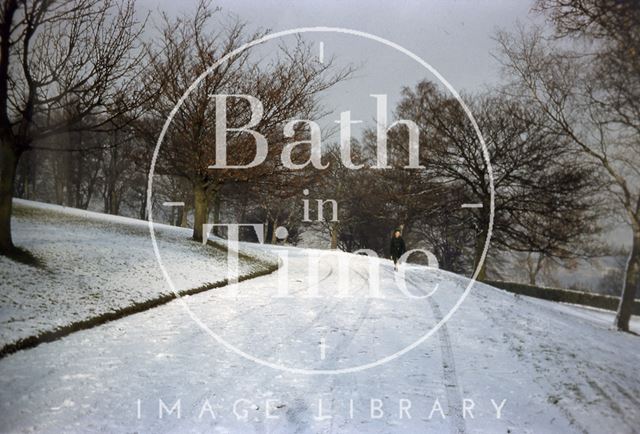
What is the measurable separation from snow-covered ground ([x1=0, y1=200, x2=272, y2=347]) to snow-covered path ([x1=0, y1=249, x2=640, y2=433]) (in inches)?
29.1

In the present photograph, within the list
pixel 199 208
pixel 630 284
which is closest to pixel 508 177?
pixel 630 284

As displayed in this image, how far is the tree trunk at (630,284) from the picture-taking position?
44.4 ft

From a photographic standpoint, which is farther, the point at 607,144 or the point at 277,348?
the point at 607,144

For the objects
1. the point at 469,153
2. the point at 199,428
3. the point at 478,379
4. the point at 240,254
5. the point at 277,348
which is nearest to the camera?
the point at 199,428

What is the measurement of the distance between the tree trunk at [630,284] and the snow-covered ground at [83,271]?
13.9 metres

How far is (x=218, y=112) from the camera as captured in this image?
14.4 meters

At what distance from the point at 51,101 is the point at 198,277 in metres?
5.71

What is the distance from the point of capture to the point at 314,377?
202 inches

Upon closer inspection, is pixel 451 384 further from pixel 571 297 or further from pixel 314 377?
pixel 571 297

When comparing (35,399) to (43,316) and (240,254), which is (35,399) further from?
(240,254)

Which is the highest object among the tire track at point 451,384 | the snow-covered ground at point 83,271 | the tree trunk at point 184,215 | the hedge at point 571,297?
the tree trunk at point 184,215

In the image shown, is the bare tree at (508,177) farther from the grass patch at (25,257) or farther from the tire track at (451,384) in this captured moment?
the grass patch at (25,257)

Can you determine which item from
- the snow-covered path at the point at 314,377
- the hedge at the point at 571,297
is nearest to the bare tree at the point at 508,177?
the snow-covered path at the point at 314,377

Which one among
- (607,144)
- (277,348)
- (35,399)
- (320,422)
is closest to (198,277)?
(277,348)
